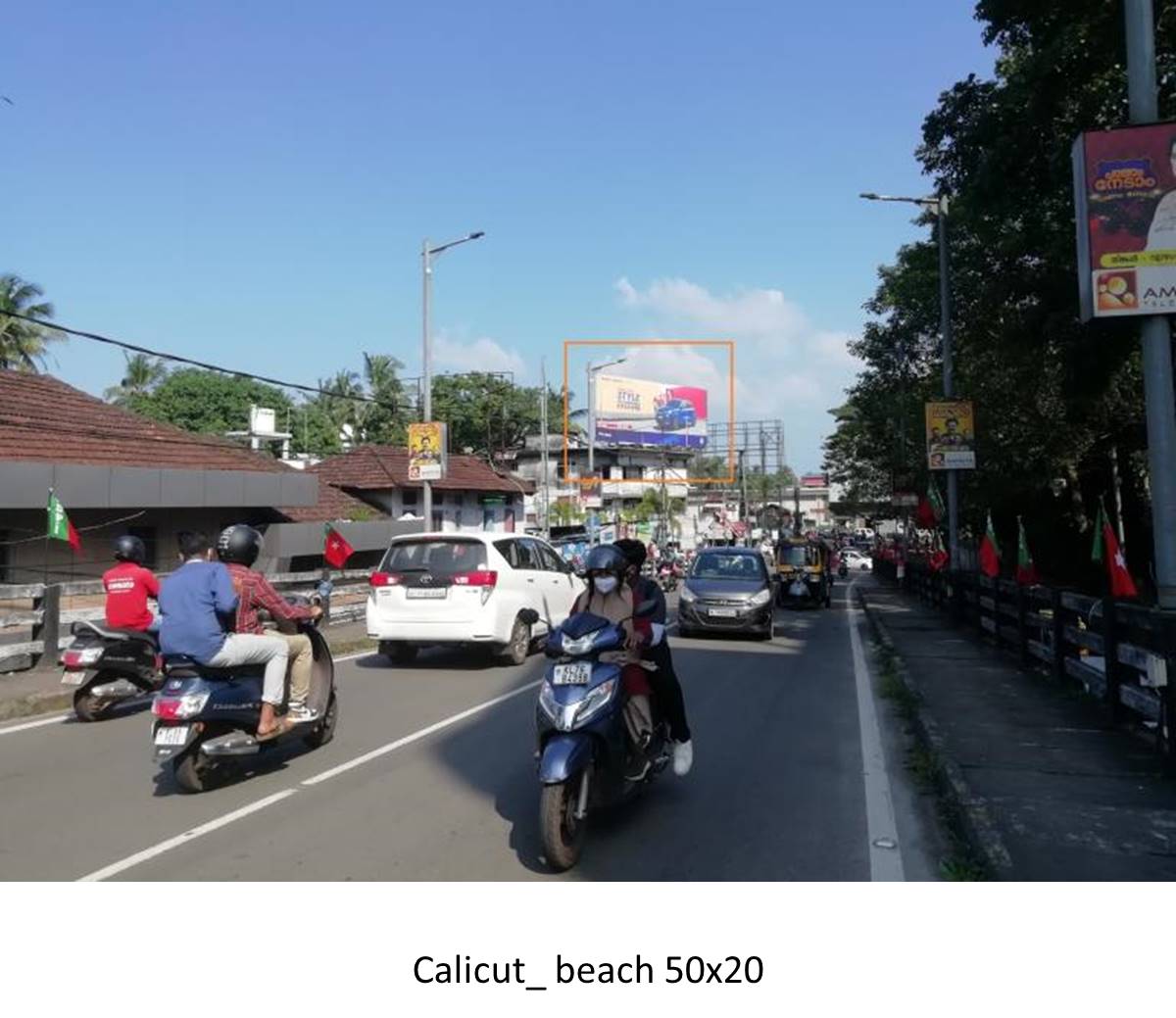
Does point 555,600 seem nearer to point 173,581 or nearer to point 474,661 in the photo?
point 474,661

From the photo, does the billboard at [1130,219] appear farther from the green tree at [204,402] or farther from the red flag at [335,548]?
the green tree at [204,402]

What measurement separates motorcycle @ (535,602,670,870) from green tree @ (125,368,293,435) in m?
56.9

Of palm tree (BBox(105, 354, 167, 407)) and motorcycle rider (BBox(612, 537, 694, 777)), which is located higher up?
palm tree (BBox(105, 354, 167, 407))

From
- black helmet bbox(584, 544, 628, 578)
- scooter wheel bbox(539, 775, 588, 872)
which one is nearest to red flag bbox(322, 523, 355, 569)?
black helmet bbox(584, 544, 628, 578)

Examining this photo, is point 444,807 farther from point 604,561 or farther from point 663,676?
point 604,561

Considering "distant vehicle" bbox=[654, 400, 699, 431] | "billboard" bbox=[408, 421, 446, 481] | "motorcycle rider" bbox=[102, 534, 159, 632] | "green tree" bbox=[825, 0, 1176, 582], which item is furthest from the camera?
"distant vehicle" bbox=[654, 400, 699, 431]

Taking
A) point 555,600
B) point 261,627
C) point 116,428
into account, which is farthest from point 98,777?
point 116,428

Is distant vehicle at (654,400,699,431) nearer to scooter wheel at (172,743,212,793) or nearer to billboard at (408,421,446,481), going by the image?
billboard at (408,421,446,481)

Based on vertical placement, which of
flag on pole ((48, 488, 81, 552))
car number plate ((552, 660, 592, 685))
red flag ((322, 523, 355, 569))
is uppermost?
flag on pole ((48, 488, 81, 552))

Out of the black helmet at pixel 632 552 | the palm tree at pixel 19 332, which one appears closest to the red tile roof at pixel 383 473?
the palm tree at pixel 19 332

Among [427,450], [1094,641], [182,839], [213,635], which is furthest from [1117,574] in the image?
[427,450]

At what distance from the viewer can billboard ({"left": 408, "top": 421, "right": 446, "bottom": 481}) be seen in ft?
70.5

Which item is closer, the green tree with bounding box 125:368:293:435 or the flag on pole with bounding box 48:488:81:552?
the flag on pole with bounding box 48:488:81:552

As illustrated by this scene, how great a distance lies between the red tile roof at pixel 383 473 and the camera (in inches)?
1436
